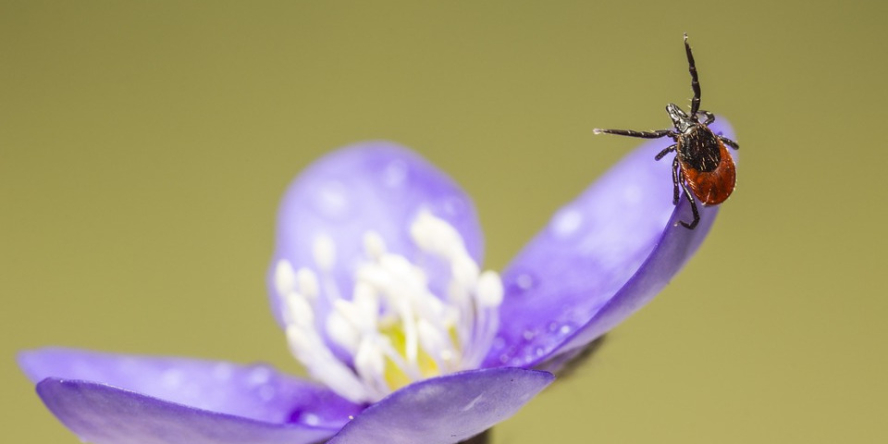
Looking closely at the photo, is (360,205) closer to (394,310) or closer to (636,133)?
(394,310)

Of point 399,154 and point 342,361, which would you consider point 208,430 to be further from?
point 399,154

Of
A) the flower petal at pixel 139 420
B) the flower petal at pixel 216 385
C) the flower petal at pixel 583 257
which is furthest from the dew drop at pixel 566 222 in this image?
the flower petal at pixel 139 420

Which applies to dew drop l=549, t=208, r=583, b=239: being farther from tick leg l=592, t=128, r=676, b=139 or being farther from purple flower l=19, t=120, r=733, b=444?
tick leg l=592, t=128, r=676, b=139

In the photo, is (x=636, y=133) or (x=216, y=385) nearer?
(x=636, y=133)

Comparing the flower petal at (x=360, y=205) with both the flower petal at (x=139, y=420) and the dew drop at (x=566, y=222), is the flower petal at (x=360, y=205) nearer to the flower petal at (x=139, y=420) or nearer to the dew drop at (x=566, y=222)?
the dew drop at (x=566, y=222)

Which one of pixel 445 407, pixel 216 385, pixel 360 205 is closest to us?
pixel 445 407

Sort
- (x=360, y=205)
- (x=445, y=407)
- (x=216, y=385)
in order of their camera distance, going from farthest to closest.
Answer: (x=360, y=205) < (x=216, y=385) < (x=445, y=407)

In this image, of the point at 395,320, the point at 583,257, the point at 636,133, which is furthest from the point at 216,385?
the point at 636,133
